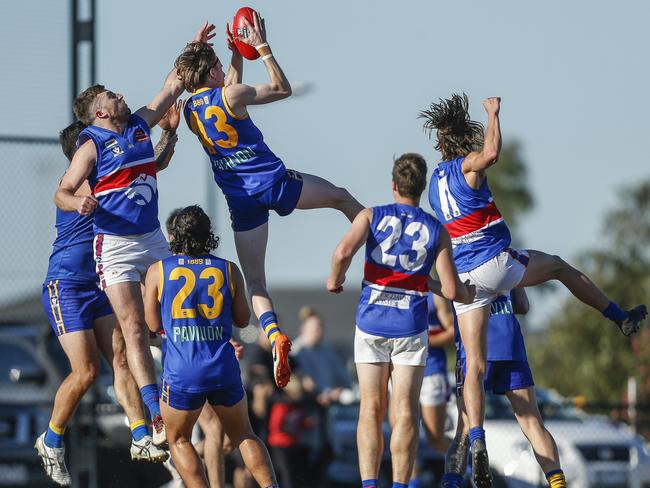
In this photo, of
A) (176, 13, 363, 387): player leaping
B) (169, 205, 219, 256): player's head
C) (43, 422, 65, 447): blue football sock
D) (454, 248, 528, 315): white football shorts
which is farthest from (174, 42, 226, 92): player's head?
(43, 422, 65, 447): blue football sock

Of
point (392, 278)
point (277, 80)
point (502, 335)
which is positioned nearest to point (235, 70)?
point (277, 80)

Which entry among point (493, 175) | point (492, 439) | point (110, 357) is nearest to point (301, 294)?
point (493, 175)

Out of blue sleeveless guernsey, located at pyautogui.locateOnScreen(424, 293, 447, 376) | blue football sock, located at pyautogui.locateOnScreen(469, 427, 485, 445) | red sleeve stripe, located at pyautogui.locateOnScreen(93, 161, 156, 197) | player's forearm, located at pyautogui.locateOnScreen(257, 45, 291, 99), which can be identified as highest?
player's forearm, located at pyautogui.locateOnScreen(257, 45, 291, 99)

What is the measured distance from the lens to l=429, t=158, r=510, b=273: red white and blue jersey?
30.9 ft

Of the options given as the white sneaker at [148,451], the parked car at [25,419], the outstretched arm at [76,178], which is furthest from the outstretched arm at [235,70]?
the parked car at [25,419]

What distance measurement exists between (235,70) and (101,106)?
3.59 feet

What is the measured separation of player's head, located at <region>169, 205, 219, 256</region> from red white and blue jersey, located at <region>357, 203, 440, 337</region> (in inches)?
43.5

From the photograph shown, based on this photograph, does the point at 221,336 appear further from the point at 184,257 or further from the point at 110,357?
the point at 110,357

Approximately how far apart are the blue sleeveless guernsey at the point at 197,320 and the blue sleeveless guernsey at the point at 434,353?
11.7 ft

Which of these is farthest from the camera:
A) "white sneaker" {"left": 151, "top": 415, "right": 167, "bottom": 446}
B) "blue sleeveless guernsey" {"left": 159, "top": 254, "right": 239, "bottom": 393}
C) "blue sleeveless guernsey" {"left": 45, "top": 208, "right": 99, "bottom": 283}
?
"blue sleeveless guernsey" {"left": 45, "top": 208, "right": 99, "bottom": 283}

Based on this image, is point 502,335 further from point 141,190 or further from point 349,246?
point 141,190

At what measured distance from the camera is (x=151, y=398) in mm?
9203

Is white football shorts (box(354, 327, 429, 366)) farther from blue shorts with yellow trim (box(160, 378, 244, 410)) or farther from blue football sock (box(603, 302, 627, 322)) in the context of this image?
blue football sock (box(603, 302, 627, 322))

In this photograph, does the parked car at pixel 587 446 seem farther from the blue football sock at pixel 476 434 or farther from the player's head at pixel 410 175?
the player's head at pixel 410 175
